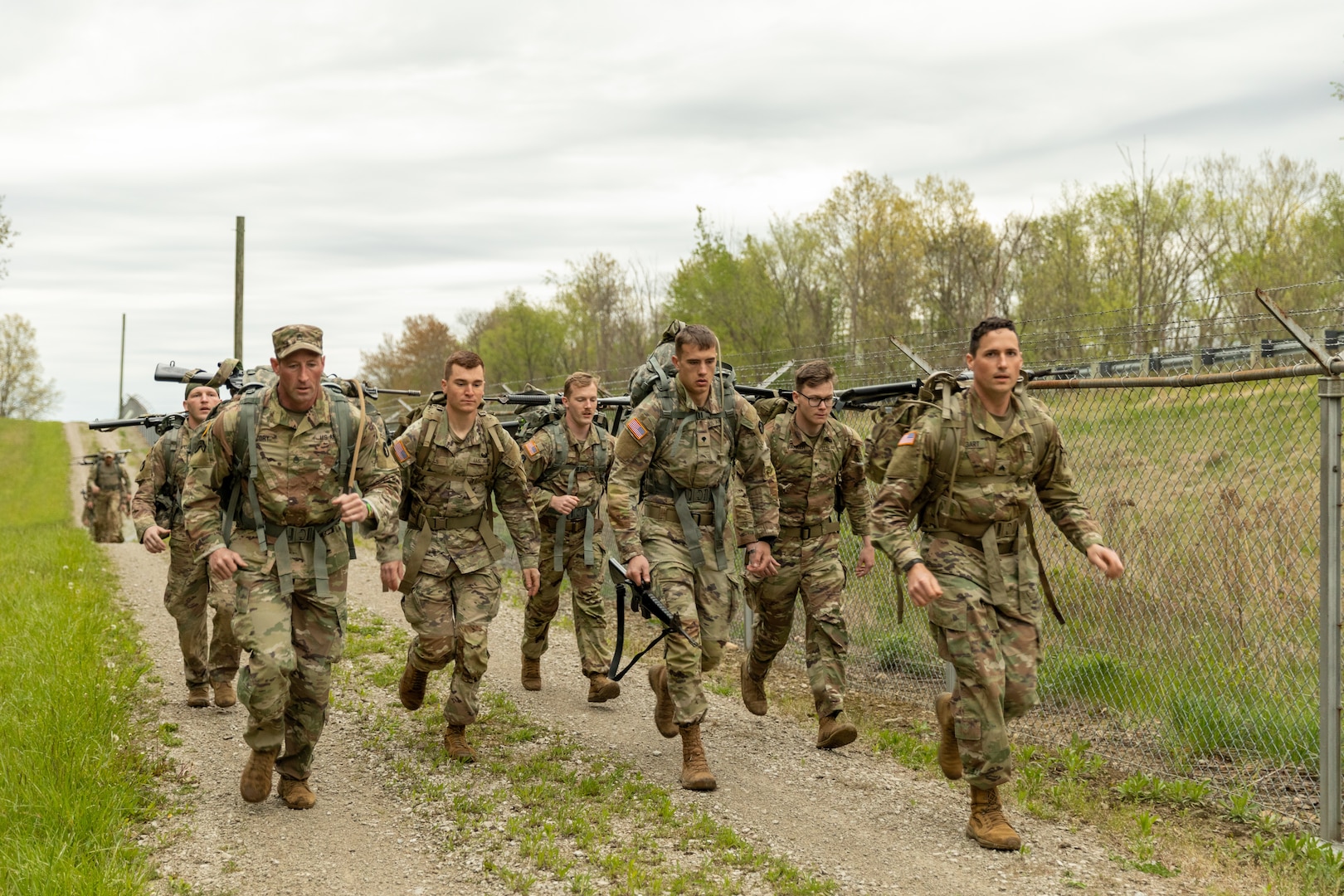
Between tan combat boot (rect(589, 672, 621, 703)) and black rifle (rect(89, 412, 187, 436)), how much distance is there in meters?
3.66

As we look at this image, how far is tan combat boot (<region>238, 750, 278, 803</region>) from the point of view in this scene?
5477 millimetres

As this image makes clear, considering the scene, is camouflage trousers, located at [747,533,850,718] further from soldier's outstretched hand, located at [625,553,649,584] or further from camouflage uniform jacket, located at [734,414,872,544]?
soldier's outstretched hand, located at [625,553,649,584]

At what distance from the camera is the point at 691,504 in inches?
241

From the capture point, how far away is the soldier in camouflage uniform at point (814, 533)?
655 cm

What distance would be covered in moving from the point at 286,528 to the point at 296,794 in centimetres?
131

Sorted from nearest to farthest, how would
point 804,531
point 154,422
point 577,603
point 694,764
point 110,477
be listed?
point 694,764 → point 804,531 → point 577,603 → point 154,422 → point 110,477

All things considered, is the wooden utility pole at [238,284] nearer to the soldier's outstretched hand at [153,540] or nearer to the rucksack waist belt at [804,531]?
the soldier's outstretched hand at [153,540]

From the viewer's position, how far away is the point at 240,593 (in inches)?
213

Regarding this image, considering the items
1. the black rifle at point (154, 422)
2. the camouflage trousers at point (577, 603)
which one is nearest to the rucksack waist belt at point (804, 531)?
the camouflage trousers at point (577, 603)

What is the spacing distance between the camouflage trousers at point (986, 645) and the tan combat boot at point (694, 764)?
1392 mm

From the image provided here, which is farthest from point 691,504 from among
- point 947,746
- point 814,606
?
point 947,746

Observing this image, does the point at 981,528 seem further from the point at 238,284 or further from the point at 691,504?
the point at 238,284

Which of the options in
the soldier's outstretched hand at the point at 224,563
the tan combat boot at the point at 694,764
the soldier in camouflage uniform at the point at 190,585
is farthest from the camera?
the soldier in camouflage uniform at the point at 190,585

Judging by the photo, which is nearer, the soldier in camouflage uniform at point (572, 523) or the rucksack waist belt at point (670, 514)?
the rucksack waist belt at point (670, 514)
